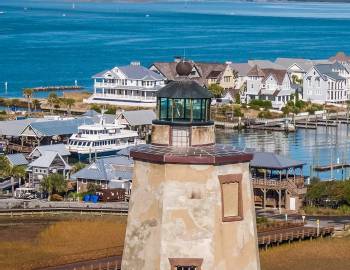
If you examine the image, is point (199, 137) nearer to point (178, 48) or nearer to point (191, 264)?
point (191, 264)

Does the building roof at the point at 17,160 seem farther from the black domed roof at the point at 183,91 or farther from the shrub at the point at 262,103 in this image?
the black domed roof at the point at 183,91

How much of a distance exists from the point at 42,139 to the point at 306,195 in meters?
20.4

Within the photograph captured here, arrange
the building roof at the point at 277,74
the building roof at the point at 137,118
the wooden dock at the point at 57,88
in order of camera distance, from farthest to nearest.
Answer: the wooden dock at the point at 57,88, the building roof at the point at 277,74, the building roof at the point at 137,118

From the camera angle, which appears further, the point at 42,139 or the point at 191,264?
the point at 42,139

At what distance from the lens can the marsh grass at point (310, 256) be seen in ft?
104

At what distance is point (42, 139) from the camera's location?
58281mm

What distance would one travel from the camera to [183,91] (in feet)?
33.6

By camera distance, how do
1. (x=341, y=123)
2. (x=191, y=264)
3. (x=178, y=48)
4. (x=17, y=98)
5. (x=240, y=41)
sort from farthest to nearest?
1. (x=240, y=41)
2. (x=178, y=48)
3. (x=17, y=98)
4. (x=341, y=123)
5. (x=191, y=264)

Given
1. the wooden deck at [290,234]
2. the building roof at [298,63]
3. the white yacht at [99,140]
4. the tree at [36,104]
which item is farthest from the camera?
the building roof at [298,63]

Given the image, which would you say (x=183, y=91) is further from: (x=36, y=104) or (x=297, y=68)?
(x=297, y=68)

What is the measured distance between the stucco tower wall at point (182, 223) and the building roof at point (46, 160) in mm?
37189

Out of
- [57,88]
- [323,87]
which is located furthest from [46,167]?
[57,88]

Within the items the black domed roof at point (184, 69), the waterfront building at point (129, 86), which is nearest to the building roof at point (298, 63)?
the waterfront building at point (129, 86)

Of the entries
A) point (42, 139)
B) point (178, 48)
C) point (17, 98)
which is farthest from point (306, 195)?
point (178, 48)
